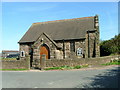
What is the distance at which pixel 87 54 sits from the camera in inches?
1120

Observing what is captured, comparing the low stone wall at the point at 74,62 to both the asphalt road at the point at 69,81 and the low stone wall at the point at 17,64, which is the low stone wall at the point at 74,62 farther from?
the asphalt road at the point at 69,81

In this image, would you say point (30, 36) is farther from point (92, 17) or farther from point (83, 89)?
point (83, 89)

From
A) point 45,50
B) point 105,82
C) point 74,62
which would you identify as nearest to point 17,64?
point 45,50

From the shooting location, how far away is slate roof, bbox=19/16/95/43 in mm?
29727

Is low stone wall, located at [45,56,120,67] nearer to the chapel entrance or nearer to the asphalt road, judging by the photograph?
the chapel entrance

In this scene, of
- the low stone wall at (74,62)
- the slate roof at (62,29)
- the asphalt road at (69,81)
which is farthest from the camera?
the slate roof at (62,29)

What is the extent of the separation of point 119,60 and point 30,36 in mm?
20030

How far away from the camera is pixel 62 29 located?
3272 centimetres

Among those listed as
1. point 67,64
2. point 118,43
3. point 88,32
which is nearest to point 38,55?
point 67,64

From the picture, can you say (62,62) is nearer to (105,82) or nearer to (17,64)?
(17,64)

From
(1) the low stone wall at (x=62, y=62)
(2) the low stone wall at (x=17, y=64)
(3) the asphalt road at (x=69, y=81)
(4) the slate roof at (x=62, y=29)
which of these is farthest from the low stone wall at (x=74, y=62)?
(4) the slate roof at (x=62, y=29)

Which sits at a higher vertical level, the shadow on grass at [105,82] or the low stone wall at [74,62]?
the low stone wall at [74,62]

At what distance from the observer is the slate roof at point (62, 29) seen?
97.5 feet

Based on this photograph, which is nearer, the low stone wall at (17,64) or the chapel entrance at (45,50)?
the low stone wall at (17,64)
